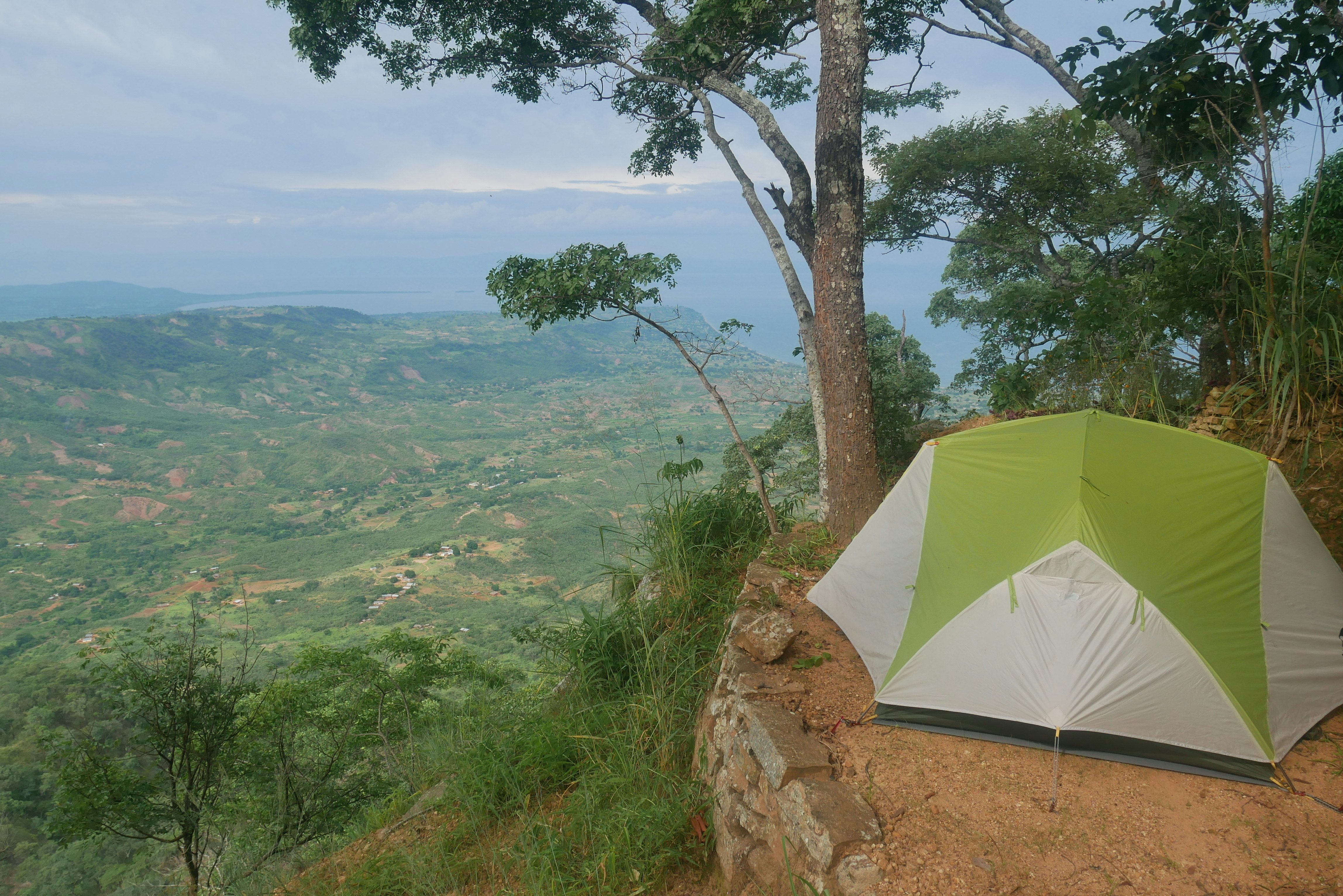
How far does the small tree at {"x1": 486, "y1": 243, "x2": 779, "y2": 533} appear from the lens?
17.1 ft

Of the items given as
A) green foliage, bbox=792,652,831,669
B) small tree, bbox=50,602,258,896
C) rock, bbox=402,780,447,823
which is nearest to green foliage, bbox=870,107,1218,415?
green foliage, bbox=792,652,831,669

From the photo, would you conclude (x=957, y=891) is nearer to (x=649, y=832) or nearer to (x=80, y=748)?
(x=649, y=832)

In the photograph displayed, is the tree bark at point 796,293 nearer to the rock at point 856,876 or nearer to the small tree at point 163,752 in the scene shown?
the rock at point 856,876

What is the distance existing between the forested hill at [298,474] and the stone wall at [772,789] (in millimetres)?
1041

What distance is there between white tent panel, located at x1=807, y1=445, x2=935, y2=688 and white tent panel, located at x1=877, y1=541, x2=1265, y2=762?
0.40 meters

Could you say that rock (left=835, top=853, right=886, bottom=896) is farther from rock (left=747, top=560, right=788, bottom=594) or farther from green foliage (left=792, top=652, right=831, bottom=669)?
rock (left=747, top=560, right=788, bottom=594)

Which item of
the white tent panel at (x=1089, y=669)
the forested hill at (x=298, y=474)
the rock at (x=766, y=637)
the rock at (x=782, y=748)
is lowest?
the forested hill at (x=298, y=474)

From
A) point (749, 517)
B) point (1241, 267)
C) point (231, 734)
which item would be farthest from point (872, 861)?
point (231, 734)

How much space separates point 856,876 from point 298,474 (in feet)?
237

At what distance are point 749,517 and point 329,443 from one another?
76431 millimetres

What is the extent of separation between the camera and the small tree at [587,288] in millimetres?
5223

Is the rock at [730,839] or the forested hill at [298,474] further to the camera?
the forested hill at [298,474]

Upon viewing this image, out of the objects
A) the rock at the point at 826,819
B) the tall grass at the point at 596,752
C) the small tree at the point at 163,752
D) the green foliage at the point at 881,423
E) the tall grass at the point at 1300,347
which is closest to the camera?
the rock at the point at 826,819

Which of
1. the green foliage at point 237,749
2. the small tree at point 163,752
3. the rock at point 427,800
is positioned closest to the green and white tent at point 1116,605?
the rock at point 427,800
